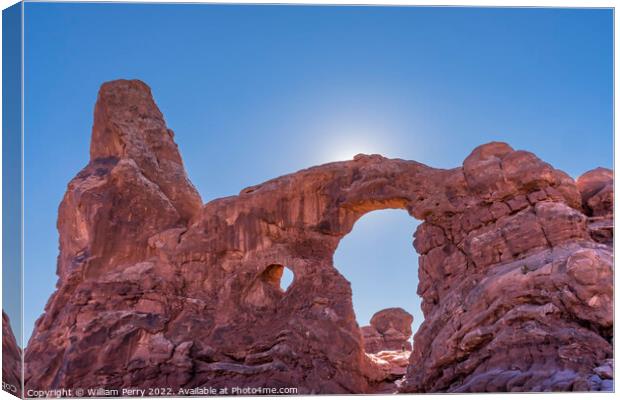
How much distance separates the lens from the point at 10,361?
2391 cm

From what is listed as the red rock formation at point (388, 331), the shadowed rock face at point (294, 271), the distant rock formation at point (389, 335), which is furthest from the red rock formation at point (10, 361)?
the red rock formation at point (388, 331)

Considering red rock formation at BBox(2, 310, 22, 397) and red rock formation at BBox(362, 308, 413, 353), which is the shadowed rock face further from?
red rock formation at BBox(362, 308, 413, 353)

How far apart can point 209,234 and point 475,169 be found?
32.6 ft

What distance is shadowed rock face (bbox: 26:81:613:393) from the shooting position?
27812 millimetres

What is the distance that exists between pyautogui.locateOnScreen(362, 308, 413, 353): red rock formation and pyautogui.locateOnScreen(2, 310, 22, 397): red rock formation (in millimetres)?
21557

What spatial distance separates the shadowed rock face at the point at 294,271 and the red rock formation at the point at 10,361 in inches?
265

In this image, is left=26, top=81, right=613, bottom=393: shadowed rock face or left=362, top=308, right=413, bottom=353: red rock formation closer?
left=26, top=81, right=613, bottom=393: shadowed rock face

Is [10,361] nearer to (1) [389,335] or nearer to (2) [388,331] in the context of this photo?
(1) [389,335]

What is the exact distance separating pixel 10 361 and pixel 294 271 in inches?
476

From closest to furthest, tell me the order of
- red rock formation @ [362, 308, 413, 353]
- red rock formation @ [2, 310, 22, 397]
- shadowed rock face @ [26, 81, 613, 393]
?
red rock formation @ [2, 310, 22, 397], shadowed rock face @ [26, 81, 613, 393], red rock formation @ [362, 308, 413, 353]

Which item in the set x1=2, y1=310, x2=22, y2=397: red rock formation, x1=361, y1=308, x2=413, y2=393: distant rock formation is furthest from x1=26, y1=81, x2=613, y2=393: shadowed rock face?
x1=2, y1=310, x2=22, y2=397: red rock formation

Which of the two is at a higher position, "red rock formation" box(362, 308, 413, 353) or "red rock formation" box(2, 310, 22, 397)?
"red rock formation" box(362, 308, 413, 353)

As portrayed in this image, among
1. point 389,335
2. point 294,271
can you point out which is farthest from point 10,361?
point 389,335

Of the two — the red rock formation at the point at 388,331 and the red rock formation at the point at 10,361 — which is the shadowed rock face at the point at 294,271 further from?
the red rock formation at the point at 388,331
